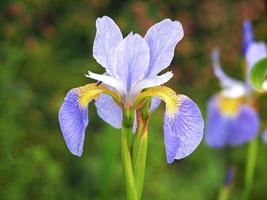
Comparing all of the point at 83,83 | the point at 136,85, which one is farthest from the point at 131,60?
the point at 83,83

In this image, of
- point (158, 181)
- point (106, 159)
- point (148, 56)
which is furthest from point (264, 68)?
point (158, 181)

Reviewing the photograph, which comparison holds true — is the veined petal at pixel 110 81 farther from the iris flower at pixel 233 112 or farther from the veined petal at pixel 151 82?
the iris flower at pixel 233 112

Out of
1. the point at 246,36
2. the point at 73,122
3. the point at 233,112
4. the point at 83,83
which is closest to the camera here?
the point at 73,122

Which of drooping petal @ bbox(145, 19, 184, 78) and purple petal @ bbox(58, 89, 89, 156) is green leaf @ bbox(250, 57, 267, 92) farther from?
purple petal @ bbox(58, 89, 89, 156)

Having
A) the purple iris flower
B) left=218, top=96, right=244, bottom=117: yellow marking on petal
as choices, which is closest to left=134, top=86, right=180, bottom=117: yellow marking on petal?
the purple iris flower

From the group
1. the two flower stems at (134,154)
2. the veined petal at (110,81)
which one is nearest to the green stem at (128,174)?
the two flower stems at (134,154)

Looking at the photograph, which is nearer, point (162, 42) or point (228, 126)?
point (162, 42)

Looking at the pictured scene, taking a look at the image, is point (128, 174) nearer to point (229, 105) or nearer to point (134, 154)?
point (134, 154)
